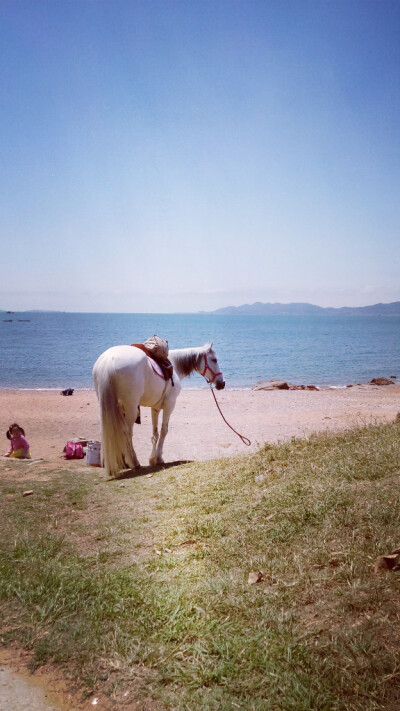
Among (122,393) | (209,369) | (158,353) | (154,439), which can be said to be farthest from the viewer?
(209,369)

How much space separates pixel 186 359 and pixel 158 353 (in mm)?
1439

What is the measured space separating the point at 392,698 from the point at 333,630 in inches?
19.0

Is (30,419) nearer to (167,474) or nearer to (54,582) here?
(167,474)

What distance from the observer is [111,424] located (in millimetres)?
7098

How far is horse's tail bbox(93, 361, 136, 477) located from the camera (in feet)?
23.3

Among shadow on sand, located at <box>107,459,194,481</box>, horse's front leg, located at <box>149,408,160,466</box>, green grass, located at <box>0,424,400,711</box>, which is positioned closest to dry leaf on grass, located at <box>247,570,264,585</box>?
green grass, located at <box>0,424,400,711</box>

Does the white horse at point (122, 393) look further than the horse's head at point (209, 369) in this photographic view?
Answer: No

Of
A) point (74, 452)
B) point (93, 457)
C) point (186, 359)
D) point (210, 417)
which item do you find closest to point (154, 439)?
point (93, 457)

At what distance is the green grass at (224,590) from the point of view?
2.31 m

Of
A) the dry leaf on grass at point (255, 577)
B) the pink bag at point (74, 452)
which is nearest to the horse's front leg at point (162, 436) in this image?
the pink bag at point (74, 452)

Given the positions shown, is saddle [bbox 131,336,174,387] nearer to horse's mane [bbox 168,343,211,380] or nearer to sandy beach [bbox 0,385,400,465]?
horse's mane [bbox 168,343,211,380]

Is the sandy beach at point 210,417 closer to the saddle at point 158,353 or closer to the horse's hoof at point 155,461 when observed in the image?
the horse's hoof at point 155,461

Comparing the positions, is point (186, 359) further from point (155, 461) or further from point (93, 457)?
point (93, 457)

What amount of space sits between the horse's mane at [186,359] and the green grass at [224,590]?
13.8 ft
